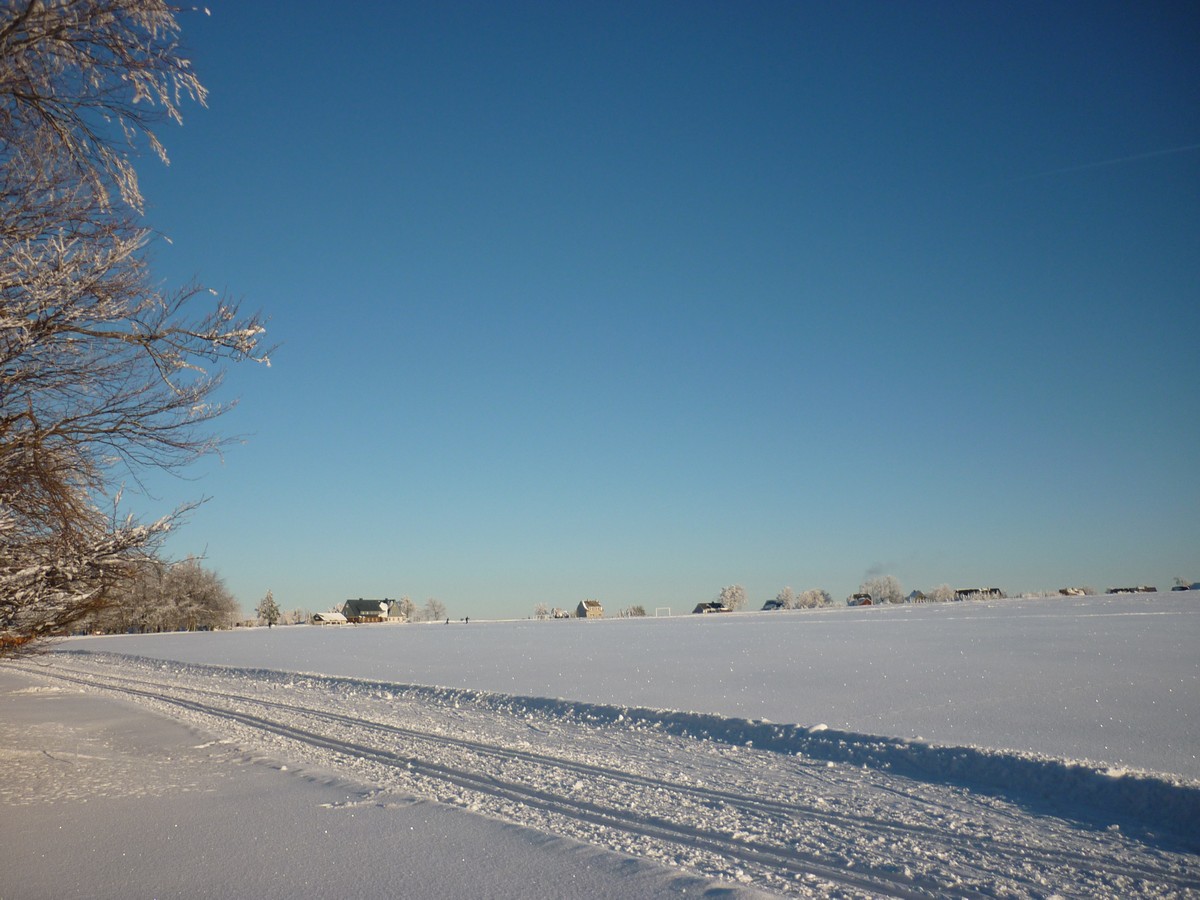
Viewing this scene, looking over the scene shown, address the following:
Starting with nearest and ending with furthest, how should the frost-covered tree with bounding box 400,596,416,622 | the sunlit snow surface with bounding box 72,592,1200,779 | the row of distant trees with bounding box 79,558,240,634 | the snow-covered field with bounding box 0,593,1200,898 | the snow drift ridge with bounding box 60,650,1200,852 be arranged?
the snow-covered field with bounding box 0,593,1200,898 < the snow drift ridge with bounding box 60,650,1200,852 < the sunlit snow surface with bounding box 72,592,1200,779 < the row of distant trees with bounding box 79,558,240,634 < the frost-covered tree with bounding box 400,596,416,622

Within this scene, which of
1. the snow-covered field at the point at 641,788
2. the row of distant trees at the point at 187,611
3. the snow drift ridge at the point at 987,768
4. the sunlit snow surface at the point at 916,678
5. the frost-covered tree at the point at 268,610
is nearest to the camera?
the snow-covered field at the point at 641,788

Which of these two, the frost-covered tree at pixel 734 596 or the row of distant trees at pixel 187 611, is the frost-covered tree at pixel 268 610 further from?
the frost-covered tree at pixel 734 596

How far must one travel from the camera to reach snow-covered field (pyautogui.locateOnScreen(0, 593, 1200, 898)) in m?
5.02

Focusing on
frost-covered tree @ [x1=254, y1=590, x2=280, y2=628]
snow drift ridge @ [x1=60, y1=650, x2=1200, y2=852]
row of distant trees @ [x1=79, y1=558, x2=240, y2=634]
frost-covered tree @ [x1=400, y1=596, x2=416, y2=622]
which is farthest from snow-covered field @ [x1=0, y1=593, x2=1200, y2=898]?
frost-covered tree @ [x1=400, y1=596, x2=416, y2=622]

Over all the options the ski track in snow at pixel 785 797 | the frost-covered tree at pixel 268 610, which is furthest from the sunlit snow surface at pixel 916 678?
the frost-covered tree at pixel 268 610

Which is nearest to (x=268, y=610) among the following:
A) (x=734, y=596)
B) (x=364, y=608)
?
(x=364, y=608)

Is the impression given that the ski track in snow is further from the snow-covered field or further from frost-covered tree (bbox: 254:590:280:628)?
frost-covered tree (bbox: 254:590:280:628)

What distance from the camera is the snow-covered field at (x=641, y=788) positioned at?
5023 mm

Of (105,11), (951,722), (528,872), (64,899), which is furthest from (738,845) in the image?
(105,11)

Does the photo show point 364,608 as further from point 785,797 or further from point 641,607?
point 785,797

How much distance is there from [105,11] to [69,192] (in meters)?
1.39

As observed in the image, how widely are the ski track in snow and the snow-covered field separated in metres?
0.03

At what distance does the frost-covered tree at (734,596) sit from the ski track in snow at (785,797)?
131152 millimetres

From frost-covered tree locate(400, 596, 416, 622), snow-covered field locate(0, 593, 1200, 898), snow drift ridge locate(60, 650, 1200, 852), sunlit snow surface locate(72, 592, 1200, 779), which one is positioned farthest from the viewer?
frost-covered tree locate(400, 596, 416, 622)
